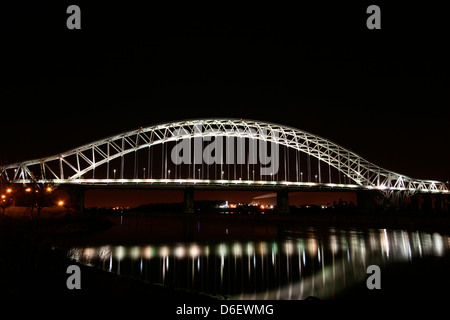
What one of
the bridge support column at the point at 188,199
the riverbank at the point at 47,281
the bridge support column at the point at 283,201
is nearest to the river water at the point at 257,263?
the riverbank at the point at 47,281

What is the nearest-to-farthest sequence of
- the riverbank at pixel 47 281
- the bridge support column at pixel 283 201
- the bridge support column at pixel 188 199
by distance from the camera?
the riverbank at pixel 47 281 → the bridge support column at pixel 188 199 → the bridge support column at pixel 283 201

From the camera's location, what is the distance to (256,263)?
14188 mm

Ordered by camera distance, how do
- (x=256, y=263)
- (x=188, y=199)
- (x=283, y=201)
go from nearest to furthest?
1. (x=256, y=263)
2. (x=188, y=199)
3. (x=283, y=201)

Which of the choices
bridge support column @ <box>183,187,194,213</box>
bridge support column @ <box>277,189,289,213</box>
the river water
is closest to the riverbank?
the river water

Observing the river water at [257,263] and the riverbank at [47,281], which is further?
the river water at [257,263]

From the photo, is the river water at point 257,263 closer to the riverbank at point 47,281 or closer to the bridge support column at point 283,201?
the riverbank at point 47,281

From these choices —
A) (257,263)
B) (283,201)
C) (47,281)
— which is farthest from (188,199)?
(47,281)

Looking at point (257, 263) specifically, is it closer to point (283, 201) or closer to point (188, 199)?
point (188, 199)

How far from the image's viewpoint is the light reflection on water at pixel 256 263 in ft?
33.4
